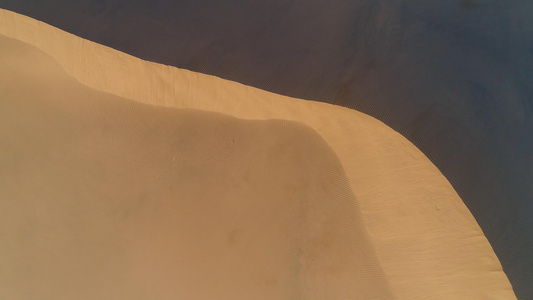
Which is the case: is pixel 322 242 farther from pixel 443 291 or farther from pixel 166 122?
pixel 166 122

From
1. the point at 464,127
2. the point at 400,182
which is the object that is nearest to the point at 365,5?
the point at 464,127

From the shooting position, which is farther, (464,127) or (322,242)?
(322,242)

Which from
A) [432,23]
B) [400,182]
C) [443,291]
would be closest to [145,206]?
[400,182]

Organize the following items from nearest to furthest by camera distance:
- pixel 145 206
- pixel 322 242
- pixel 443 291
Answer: pixel 443 291, pixel 322 242, pixel 145 206

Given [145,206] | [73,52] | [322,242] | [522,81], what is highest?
[73,52]

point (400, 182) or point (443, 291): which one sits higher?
point (400, 182)

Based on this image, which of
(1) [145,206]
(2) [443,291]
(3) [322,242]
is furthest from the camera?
(1) [145,206]
